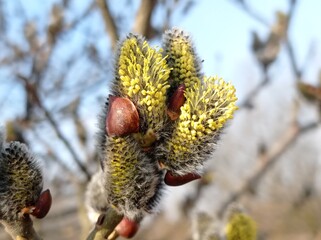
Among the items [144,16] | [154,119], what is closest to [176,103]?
[154,119]

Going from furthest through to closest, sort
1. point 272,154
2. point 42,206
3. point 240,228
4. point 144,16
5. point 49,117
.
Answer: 1. point 272,154
2. point 144,16
3. point 49,117
4. point 240,228
5. point 42,206

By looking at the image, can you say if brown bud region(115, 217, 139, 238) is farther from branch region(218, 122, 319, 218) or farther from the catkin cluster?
branch region(218, 122, 319, 218)

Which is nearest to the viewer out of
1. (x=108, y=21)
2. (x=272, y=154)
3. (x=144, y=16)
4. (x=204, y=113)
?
(x=204, y=113)

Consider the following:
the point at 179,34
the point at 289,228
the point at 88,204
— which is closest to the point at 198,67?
the point at 179,34

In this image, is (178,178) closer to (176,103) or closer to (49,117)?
(176,103)

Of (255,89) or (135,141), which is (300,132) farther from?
(135,141)

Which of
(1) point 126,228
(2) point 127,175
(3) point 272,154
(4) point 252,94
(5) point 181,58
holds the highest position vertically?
(5) point 181,58

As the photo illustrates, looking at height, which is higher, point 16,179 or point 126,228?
point 16,179
